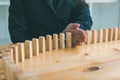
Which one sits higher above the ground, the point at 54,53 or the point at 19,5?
the point at 19,5

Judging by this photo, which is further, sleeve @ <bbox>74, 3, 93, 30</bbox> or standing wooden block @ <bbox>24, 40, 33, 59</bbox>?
sleeve @ <bbox>74, 3, 93, 30</bbox>

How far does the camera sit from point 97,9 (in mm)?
2008

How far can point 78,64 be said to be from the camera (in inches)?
19.6

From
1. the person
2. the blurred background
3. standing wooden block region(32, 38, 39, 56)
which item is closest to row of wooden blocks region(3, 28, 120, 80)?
standing wooden block region(32, 38, 39, 56)

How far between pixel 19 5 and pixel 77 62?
0.42m

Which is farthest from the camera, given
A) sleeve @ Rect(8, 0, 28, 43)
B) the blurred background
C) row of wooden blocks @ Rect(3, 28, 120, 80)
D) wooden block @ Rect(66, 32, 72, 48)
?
the blurred background

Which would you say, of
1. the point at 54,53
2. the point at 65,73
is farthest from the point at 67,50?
the point at 65,73

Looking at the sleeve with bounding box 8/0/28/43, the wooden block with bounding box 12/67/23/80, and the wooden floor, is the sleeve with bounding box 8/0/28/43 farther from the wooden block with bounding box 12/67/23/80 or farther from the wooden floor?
the wooden block with bounding box 12/67/23/80

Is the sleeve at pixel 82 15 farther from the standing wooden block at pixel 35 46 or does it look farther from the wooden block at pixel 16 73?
the wooden block at pixel 16 73

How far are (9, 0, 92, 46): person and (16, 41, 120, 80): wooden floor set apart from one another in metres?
0.22

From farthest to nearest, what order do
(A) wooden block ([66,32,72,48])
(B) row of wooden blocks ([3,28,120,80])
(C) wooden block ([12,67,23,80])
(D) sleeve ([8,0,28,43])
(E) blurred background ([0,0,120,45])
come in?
(E) blurred background ([0,0,120,45]) < (D) sleeve ([8,0,28,43]) < (A) wooden block ([66,32,72,48]) < (B) row of wooden blocks ([3,28,120,80]) < (C) wooden block ([12,67,23,80])

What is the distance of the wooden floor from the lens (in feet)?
1.42

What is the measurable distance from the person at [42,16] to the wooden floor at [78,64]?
22 cm

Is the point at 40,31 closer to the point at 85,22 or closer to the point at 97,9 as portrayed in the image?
the point at 85,22
